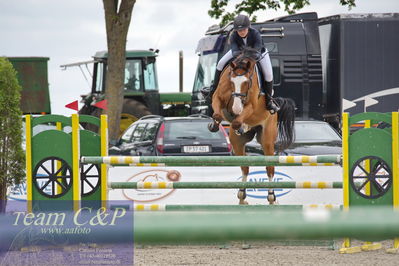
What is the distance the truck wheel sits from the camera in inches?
880

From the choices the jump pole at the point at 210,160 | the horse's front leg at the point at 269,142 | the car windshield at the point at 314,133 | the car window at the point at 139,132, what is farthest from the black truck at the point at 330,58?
the jump pole at the point at 210,160

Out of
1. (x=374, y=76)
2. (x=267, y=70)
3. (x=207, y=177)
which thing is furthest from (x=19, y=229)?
(x=374, y=76)

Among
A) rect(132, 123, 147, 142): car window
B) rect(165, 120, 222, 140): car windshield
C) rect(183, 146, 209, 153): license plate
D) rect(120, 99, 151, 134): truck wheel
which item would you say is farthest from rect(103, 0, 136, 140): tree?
rect(183, 146, 209, 153): license plate

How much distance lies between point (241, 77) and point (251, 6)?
55.3 feet

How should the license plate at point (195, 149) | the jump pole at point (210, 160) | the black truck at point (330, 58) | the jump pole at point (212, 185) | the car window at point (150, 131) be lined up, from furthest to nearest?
the black truck at point (330, 58) < the car window at point (150, 131) < the license plate at point (195, 149) < the jump pole at point (212, 185) < the jump pole at point (210, 160)

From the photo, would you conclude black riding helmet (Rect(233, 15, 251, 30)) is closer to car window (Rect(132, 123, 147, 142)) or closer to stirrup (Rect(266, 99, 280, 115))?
stirrup (Rect(266, 99, 280, 115))

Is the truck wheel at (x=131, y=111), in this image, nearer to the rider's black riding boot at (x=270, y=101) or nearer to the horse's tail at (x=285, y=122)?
the horse's tail at (x=285, y=122)

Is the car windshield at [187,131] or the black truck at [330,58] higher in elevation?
the black truck at [330,58]

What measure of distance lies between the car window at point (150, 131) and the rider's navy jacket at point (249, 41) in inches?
231

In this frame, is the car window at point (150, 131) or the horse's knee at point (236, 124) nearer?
the horse's knee at point (236, 124)

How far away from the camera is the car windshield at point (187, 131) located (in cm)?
1375

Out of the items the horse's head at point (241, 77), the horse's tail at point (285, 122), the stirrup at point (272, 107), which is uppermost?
the horse's head at point (241, 77)

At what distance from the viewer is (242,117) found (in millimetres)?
8008

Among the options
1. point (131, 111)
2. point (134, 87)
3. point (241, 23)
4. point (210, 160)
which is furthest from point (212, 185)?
point (134, 87)
